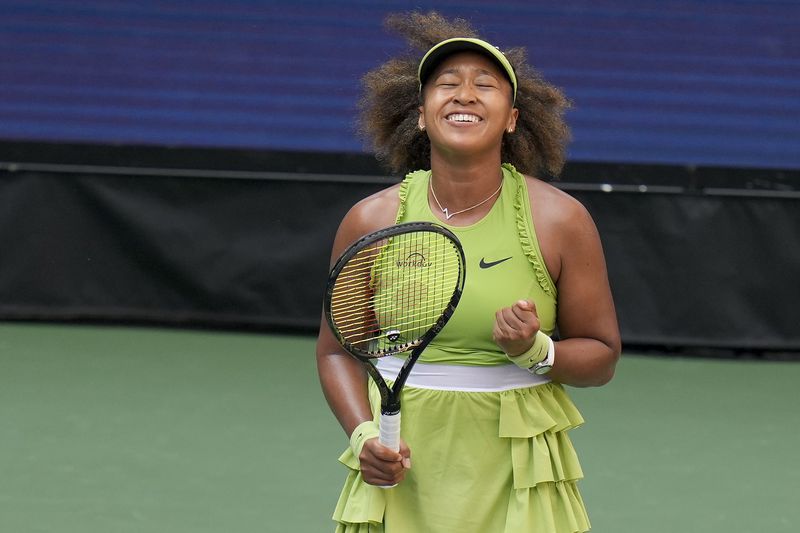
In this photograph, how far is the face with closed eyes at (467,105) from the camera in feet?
9.93

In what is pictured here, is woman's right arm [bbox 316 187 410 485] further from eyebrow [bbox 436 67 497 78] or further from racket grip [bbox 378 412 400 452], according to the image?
eyebrow [bbox 436 67 497 78]

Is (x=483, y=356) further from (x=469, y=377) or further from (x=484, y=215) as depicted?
(x=484, y=215)

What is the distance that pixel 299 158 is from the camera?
754 centimetres

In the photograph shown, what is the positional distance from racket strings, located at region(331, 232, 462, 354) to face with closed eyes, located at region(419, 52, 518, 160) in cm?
22

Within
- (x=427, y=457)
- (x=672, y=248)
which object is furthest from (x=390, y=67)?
(x=672, y=248)

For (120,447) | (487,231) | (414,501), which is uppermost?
(487,231)

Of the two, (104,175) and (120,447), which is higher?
(104,175)

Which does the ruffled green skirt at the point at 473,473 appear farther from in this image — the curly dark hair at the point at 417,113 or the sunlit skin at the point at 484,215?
the curly dark hair at the point at 417,113

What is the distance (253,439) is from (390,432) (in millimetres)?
2973

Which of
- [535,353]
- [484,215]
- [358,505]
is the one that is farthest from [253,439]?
[535,353]

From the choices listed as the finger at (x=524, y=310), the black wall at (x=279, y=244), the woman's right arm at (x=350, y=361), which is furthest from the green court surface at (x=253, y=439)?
the finger at (x=524, y=310)

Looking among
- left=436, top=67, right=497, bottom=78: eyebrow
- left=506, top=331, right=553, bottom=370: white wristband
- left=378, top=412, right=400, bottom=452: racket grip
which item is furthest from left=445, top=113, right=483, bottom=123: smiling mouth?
left=378, top=412, right=400, bottom=452: racket grip

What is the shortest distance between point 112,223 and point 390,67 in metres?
4.40

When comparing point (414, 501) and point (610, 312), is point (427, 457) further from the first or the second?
point (610, 312)
